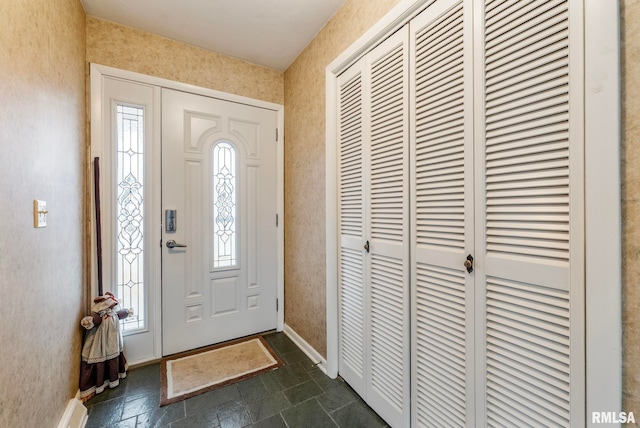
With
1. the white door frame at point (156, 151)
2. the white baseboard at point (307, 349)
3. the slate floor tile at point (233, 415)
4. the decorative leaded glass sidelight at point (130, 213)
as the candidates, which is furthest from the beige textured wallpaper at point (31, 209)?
the white baseboard at point (307, 349)

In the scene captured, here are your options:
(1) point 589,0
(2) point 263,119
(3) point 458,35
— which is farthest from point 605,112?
(2) point 263,119

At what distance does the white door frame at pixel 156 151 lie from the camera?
188cm

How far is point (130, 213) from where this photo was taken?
6.66ft

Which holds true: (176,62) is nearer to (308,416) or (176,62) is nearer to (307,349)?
(307,349)

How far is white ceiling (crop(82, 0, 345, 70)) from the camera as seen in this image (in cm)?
178

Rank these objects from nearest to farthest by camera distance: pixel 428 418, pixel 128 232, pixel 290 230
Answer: pixel 428 418 → pixel 128 232 → pixel 290 230

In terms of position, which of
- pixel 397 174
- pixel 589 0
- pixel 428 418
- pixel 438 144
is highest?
pixel 589 0

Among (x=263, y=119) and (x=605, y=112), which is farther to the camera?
(x=263, y=119)

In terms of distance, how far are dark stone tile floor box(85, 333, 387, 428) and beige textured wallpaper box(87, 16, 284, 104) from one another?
2300mm

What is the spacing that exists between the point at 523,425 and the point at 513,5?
4.79 feet

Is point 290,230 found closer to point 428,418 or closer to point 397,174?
point 397,174

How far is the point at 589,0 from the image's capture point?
0.75 m

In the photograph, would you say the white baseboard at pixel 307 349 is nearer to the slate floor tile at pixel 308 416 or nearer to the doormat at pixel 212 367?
the doormat at pixel 212 367

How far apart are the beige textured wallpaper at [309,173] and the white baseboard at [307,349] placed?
0.14ft
